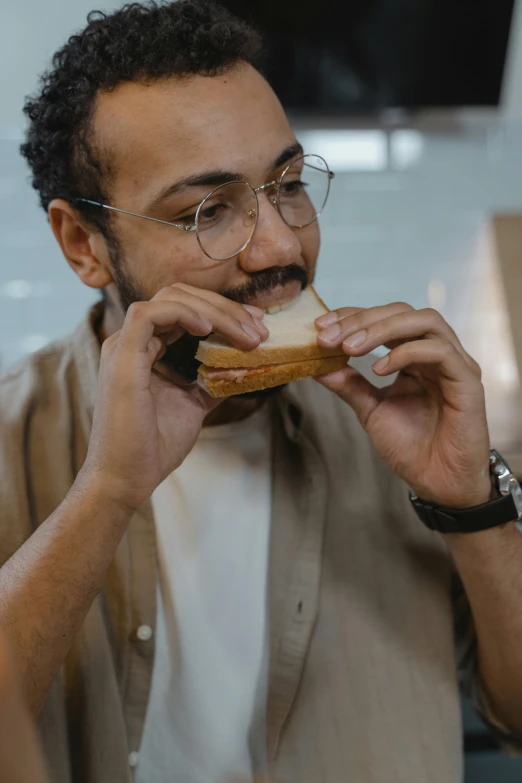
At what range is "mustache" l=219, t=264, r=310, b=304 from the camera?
3.63 feet

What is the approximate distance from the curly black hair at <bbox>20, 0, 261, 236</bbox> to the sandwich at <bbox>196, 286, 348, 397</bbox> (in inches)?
12.9

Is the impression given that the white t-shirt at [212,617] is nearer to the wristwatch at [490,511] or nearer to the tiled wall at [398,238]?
the wristwatch at [490,511]

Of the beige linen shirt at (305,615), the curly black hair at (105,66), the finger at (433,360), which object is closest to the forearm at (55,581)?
the beige linen shirt at (305,615)

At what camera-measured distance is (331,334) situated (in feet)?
3.30

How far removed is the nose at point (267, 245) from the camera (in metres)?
1.09

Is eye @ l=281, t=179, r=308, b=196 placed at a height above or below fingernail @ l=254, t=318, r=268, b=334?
above

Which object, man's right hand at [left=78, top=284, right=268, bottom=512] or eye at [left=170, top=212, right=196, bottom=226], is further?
eye at [left=170, top=212, right=196, bottom=226]

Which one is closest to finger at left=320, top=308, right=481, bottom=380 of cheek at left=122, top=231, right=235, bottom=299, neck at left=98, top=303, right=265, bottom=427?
cheek at left=122, top=231, right=235, bottom=299

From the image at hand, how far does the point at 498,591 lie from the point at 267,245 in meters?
0.60

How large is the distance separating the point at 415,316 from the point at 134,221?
450 mm

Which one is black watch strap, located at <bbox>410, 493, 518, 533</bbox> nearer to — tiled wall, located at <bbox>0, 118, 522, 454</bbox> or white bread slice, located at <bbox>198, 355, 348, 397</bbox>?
white bread slice, located at <bbox>198, 355, 348, 397</bbox>

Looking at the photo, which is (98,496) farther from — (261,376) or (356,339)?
(356,339)

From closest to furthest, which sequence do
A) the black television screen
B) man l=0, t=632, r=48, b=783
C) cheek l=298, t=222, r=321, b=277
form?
man l=0, t=632, r=48, b=783 < cheek l=298, t=222, r=321, b=277 < the black television screen

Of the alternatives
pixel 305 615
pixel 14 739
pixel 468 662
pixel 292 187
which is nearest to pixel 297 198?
pixel 292 187
